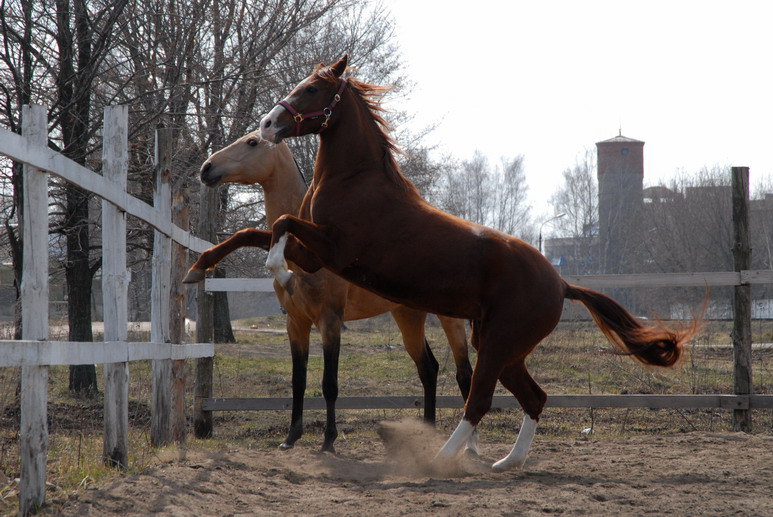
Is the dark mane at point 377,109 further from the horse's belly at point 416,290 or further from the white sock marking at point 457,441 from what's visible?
the white sock marking at point 457,441

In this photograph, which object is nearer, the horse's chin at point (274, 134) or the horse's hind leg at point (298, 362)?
the horse's chin at point (274, 134)

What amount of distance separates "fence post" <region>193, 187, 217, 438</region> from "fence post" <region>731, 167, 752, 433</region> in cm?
524

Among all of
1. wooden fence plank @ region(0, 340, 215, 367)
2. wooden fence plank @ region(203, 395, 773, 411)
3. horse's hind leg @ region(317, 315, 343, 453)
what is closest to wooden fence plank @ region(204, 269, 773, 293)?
wooden fence plank @ region(203, 395, 773, 411)

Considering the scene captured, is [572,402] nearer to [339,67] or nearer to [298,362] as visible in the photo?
[298,362]

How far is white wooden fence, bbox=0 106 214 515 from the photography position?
3518mm

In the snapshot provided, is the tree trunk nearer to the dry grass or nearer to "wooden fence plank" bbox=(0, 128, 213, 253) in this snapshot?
the dry grass

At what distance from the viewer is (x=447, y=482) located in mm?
4816

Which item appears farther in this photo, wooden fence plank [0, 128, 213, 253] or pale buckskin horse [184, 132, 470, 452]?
pale buckskin horse [184, 132, 470, 452]

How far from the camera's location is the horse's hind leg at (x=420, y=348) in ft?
24.2

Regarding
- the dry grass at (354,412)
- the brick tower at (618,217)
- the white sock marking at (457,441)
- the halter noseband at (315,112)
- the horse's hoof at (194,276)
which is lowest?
the dry grass at (354,412)

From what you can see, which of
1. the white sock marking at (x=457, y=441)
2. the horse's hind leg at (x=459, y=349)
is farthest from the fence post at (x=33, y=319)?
the horse's hind leg at (x=459, y=349)

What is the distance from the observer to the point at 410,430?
6391 millimetres

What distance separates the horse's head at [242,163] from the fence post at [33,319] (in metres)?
2.91

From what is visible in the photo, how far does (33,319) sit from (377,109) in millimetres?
2747
